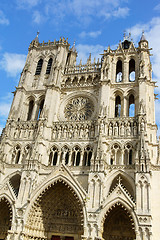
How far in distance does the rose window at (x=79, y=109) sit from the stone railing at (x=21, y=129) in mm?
3764

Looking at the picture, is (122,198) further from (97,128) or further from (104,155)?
(97,128)

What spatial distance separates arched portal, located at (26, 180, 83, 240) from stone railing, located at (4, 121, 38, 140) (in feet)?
21.0

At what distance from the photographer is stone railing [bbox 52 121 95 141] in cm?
2462

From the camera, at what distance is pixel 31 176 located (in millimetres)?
22328

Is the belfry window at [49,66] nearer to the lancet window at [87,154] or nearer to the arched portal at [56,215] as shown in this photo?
the lancet window at [87,154]

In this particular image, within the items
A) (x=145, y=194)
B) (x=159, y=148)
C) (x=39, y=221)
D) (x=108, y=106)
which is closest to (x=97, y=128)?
(x=108, y=106)

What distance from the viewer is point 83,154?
23.6 metres

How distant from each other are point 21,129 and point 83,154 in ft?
24.7

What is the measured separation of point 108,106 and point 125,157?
214 inches

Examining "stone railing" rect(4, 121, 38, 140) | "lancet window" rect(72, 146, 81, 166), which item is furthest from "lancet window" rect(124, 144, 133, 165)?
"stone railing" rect(4, 121, 38, 140)

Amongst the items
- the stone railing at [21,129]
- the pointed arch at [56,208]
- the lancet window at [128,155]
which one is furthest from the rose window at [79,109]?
the pointed arch at [56,208]

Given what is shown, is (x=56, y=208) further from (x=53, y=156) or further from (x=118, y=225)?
(x=118, y=225)

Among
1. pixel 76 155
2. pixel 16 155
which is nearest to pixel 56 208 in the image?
pixel 76 155

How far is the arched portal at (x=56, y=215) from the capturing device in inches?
830
